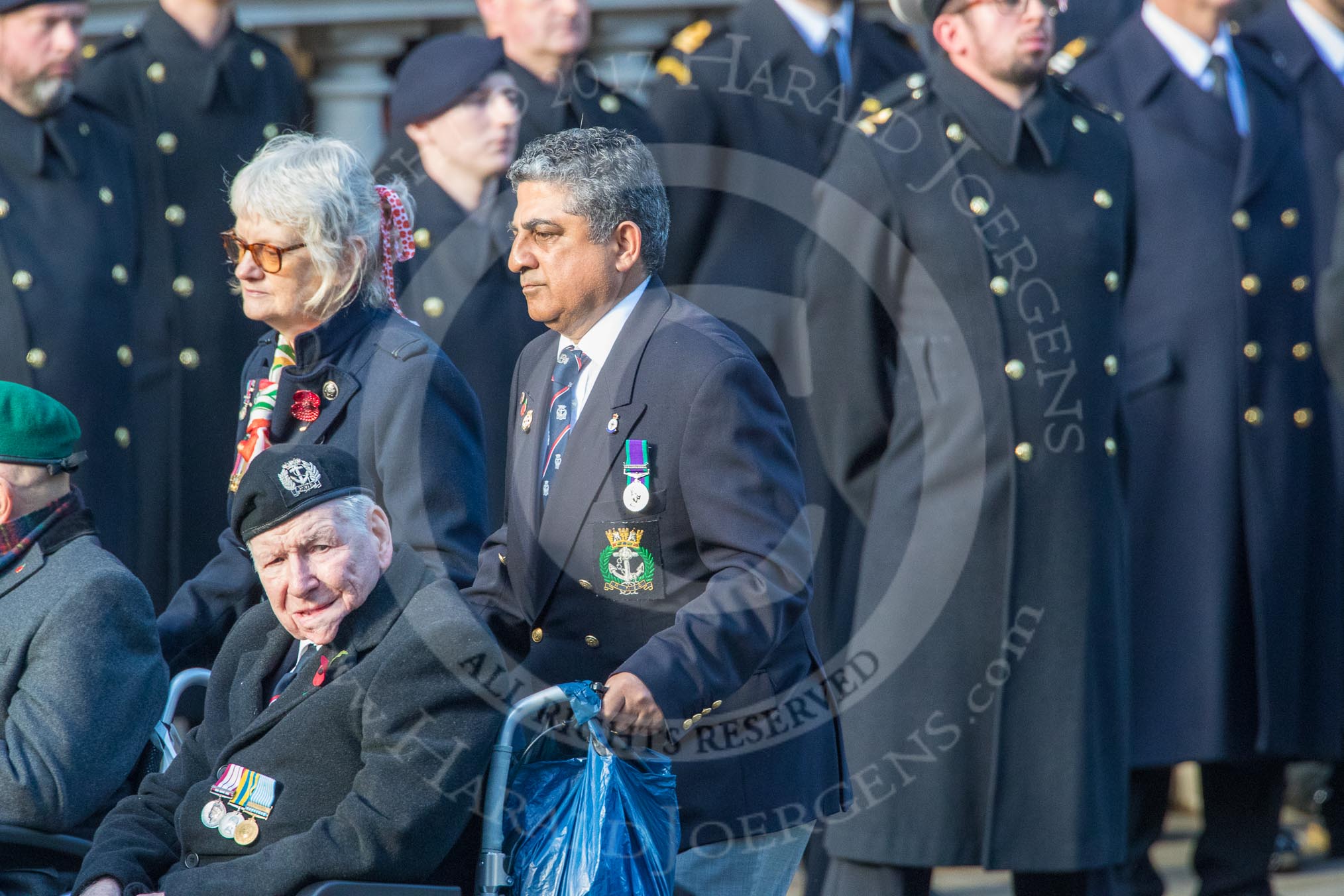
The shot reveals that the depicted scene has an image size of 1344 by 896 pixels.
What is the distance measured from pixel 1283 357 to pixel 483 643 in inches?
111

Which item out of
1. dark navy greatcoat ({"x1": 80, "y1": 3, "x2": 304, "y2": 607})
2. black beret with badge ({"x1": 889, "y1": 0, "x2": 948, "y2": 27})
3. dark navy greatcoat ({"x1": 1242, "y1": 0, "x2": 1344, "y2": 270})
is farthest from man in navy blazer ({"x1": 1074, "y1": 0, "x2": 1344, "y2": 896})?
dark navy greatcoat ({"x1": 80, "y1": 3, "x2": 304, "y2": 607})

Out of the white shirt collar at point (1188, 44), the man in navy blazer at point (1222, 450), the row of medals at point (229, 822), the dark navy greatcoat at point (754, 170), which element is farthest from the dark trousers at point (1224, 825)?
the row of medals at point (229, 822)

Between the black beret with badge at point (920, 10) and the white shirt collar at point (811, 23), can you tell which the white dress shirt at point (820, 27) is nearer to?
the white shirt collar at point (811, 23)

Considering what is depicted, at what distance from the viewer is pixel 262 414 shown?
3.93m

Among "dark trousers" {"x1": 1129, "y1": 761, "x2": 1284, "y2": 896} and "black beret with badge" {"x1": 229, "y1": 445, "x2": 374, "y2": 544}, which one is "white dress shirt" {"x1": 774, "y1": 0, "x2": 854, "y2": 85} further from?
"black beret with badge" {"x1": 229, "y1": 445, "x2": 374, "y2": 544}

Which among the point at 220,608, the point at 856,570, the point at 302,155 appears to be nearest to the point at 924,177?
the point at 856,570

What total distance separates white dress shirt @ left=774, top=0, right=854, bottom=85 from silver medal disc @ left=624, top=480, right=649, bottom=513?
8.63 ft

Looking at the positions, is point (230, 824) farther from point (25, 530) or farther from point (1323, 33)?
point (1323, 33)

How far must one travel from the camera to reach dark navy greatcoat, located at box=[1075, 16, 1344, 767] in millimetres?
5074

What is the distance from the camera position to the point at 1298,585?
17.0ft

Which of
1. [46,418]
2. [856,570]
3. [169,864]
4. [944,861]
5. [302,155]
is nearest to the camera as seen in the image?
[169,864]

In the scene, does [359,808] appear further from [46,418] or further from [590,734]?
[46,418]

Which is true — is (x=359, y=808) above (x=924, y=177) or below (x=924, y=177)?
below

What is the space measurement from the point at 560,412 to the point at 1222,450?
7.61ft
